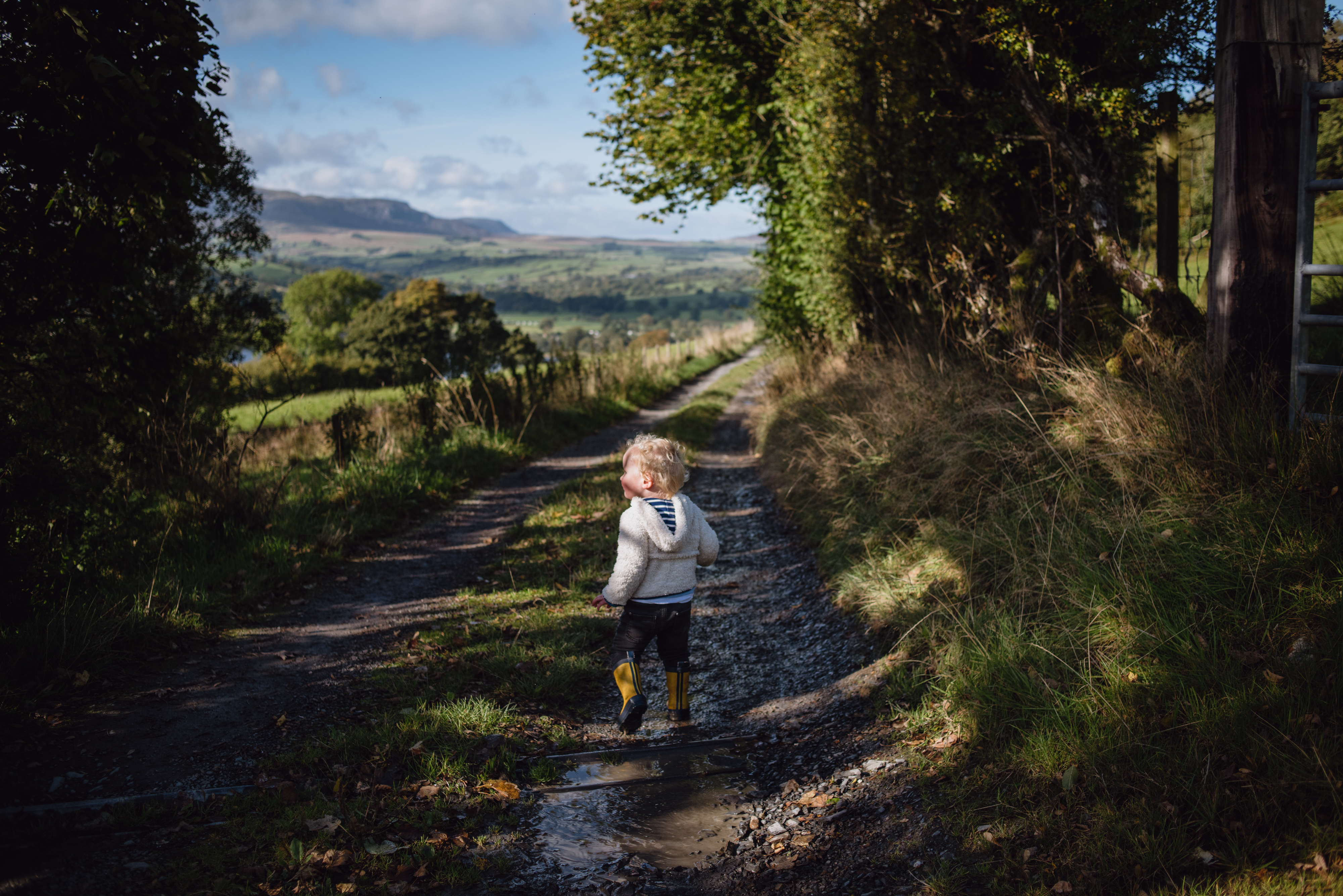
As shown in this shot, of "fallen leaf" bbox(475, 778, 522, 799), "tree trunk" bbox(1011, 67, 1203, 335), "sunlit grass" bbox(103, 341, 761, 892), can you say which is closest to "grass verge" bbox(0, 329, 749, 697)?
"sunlit grass" bbox(103, 341, 761, 892)

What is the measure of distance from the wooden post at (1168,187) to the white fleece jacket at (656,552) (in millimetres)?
5387

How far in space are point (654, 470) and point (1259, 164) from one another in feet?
13.2

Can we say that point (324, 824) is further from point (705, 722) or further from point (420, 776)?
point (705, 722)

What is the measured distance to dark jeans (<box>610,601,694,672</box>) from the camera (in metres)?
4.17

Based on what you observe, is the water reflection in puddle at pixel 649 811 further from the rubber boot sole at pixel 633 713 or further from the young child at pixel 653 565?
the young child at pixel 653 565

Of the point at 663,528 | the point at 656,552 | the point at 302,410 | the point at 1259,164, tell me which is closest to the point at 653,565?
the point at 656,552

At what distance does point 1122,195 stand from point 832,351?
13.8 ft

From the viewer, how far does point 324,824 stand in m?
3.12

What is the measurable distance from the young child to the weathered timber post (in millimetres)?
3425

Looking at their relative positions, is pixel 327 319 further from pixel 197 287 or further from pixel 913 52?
pixel 913 52

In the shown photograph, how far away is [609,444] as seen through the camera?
13922 mm

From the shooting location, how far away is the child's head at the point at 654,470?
13.7 ft

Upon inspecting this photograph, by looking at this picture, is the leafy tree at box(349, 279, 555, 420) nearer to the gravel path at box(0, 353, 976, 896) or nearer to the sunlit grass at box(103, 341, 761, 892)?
the gravel path at box(0, 353, 976, 896)

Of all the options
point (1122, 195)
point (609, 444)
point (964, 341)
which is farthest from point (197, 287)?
point (1122, 195)
